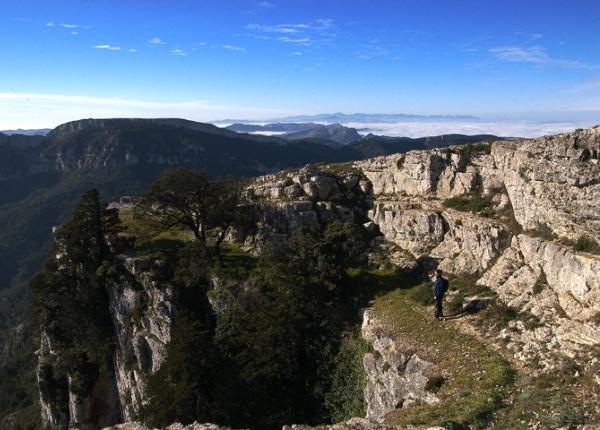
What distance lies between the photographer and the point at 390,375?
25.0 m

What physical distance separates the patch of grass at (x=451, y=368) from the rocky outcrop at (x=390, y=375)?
1.84 feet

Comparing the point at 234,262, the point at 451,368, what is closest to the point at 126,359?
the point at 234,262

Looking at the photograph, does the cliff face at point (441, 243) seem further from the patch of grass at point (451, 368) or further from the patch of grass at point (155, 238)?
the patch of grass at point (155, 238)

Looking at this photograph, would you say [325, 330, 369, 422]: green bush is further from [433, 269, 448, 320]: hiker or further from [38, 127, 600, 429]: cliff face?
[433, 269, 448, 320]: hiker

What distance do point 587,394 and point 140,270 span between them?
3456cm

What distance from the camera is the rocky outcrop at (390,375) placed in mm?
22031

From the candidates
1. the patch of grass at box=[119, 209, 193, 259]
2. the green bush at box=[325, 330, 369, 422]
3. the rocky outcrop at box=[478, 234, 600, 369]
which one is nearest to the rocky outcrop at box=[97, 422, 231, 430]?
the green bush at box=[325, 330, 369, 422]

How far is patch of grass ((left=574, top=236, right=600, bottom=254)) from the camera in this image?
2314 centimetres

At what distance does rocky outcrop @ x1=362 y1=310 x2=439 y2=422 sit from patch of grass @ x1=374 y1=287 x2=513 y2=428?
22.0 inches

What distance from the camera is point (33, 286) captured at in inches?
1747

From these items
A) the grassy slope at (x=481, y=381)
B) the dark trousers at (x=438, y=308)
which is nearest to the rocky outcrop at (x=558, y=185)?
the grassy slope at (x=481, y=381)

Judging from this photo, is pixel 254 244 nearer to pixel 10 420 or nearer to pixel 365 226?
pixel 365 226

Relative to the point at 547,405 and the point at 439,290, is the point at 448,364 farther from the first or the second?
the point at 547,405

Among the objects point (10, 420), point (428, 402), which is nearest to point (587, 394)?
point (428, 402)
